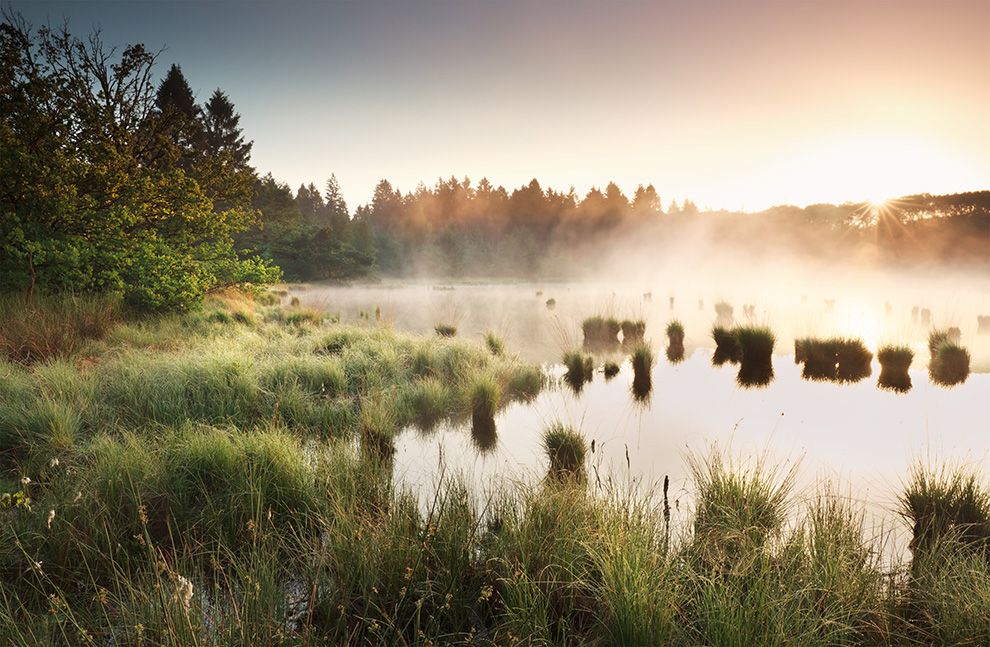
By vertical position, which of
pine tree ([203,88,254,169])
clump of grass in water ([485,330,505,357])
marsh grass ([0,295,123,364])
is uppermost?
pine tree ([203,88,254,169])

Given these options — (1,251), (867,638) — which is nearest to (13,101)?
(1,251)

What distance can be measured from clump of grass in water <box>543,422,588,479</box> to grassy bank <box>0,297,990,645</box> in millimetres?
22

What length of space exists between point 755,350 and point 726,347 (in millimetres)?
1196

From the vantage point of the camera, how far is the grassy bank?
6.84 feet

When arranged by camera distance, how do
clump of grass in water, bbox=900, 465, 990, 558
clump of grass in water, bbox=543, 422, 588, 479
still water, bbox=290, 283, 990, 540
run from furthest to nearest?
clump of grass in water, bbox=543, 422, 588, 479 < still water, bbox=290, 283, 990, 540 < clump of grass in water, bbox=900, 465, 990, 558

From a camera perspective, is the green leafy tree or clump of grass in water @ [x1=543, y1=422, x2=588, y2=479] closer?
clump of grass in water @ [x1=543, y1=422, x2=588, y2=479]

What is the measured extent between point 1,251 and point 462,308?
48.7 feet

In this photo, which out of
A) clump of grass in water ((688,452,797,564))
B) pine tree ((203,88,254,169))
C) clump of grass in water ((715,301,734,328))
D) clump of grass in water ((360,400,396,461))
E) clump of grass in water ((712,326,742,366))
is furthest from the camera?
pine tree ((203,88,254,169))

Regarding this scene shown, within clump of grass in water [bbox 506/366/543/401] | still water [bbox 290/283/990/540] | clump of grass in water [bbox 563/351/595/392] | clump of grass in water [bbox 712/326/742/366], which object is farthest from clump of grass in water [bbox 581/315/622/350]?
clump of grass in water [bbox 506/366/543/401]

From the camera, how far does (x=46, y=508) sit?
9.54 feet

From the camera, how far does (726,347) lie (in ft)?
36.5

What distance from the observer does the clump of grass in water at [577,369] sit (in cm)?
852

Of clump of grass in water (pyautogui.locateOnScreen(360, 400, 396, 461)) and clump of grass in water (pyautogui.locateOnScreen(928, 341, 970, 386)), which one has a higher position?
clump of grass in water (pyautogui.locateOnScreen(360, 400, 396, 461))

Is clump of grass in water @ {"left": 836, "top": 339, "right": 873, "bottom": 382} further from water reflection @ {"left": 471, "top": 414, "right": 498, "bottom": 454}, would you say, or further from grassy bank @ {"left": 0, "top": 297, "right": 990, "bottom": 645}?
water reflection @ {"left": 471, "top": 414, "right": 498, "bottom": 454}
